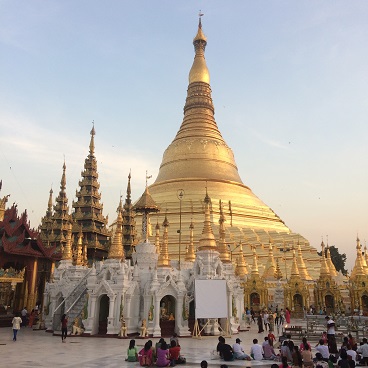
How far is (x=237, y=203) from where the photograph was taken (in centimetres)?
4997

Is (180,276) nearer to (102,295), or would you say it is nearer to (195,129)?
(102,295)

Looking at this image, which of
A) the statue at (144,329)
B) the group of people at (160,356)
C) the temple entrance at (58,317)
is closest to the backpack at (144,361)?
the group of people at (160,356)

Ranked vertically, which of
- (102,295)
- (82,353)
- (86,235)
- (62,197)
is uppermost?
(62,197)

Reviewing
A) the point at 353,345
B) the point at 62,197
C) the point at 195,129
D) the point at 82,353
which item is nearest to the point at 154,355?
the point at 82,353

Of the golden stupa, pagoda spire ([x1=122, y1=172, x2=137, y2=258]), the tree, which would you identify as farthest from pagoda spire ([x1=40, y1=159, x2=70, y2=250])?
the tree

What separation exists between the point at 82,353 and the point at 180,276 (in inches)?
325

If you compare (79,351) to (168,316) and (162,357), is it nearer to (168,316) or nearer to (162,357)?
(162,357)

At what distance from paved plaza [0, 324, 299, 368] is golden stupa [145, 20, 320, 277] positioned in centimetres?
2226

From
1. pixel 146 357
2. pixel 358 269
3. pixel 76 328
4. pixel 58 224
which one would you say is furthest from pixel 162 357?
pixel 58 224

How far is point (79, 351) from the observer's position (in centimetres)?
1512

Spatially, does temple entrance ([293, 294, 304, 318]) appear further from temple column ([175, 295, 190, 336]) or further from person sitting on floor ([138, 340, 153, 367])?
person sitting on floor ([138, 340, 153, 367])

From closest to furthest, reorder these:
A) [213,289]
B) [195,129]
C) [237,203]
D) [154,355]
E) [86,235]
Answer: [154,355], [213,289], [86,235], [237,203], [195,129]

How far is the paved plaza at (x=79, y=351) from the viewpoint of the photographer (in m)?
12.5

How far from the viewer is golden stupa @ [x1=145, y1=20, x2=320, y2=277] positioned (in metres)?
44.5
